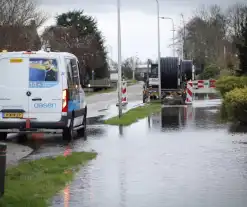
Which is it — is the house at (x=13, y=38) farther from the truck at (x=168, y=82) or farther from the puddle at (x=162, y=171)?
the puddle at (x=162, y=171)

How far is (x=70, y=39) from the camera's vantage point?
262 ft

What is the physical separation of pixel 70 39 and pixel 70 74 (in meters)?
64.0

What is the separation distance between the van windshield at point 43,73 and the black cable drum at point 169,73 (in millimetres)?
25294

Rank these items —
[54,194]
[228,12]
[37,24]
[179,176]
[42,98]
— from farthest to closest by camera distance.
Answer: [228,12] < [37,24] < [42,98] < [179,176] < [54,194]

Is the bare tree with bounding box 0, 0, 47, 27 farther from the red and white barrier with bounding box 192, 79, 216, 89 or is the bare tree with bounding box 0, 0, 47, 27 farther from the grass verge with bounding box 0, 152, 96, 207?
the grass verge with bounding box 0, 152, 96, 207

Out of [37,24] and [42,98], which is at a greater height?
[37,24]

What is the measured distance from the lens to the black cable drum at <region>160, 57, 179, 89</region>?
41219mm

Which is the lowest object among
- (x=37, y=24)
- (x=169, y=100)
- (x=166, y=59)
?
(x=169, y=100)

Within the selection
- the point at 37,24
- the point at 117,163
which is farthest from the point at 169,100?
the point at 117,163

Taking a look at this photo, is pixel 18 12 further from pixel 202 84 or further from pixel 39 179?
pixel 39 179

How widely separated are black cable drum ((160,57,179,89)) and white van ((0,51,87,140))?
83.0 feet

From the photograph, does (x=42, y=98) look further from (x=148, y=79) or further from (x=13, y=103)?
(x=148, y=79)

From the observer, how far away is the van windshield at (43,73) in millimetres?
16141

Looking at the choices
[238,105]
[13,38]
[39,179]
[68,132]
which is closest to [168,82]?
[13,38]
